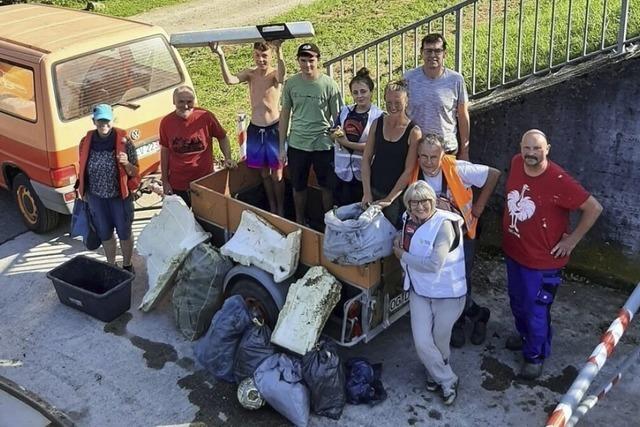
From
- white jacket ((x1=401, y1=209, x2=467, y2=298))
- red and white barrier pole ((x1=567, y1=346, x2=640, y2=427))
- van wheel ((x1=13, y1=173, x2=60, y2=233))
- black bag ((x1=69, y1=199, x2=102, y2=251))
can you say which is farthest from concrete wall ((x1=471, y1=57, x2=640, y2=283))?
van wheel ((x1=13, y1=173, x2=60, y2=233))

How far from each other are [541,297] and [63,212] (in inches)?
181

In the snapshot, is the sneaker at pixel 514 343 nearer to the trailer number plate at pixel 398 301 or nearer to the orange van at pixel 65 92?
the trailer number plate at pixel 398 301

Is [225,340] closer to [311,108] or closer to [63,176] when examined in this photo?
[311,108]

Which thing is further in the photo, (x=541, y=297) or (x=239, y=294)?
(x=239, y=294)

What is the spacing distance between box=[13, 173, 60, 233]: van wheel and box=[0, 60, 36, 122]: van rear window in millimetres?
698

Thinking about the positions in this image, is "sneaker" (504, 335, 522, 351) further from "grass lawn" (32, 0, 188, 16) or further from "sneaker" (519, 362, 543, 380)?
"grass lawn" (32, 0, 188, 16)

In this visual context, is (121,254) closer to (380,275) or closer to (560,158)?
(380,275)

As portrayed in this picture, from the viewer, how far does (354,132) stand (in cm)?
595

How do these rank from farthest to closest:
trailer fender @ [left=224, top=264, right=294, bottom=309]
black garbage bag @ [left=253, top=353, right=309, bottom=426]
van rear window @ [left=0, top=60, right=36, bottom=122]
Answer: van rear window @ [left=0, top=60, right=36, bottom=122] → trailer fender @ [left=224, top=264, right=294, bottom=309] → black garbage bag @ [left=253, top=353, right=309, bottom=426]

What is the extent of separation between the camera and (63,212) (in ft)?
24.4

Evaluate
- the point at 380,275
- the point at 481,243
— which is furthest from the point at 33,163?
the point at 481,243

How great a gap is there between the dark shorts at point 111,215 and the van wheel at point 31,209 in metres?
1.23

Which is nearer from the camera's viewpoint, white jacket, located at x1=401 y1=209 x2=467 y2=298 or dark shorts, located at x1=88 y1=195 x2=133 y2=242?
white jacket, located at x1=401 y1=209 x2=467 y2=298

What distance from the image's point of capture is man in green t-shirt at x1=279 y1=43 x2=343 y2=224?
624 centimetres
